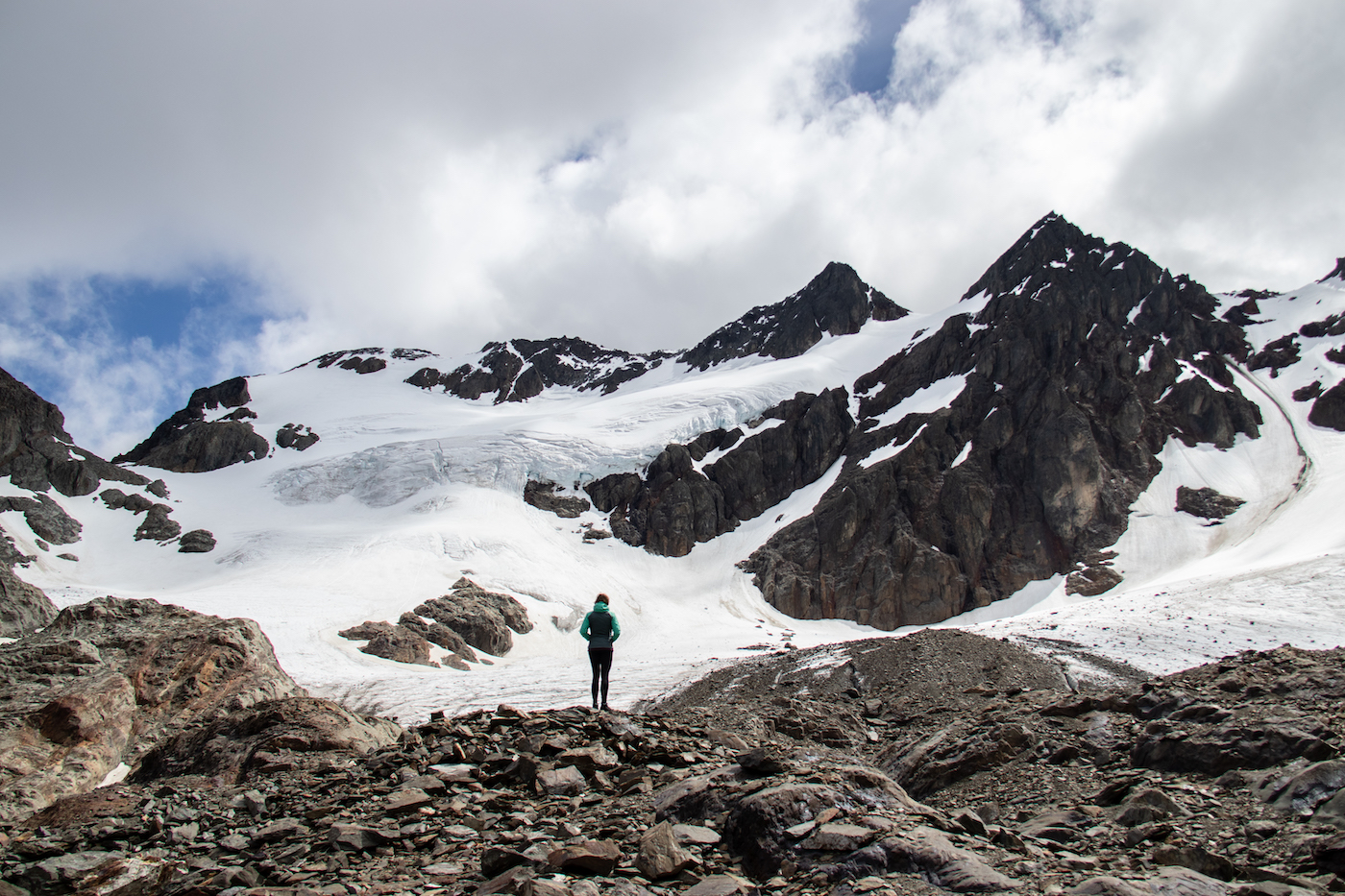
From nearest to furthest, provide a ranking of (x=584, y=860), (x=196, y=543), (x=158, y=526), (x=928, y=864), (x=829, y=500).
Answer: (x=928, y=864)
(x=584, y=860)
(x=196, y=543)
(x=158, y=526)
(x=829, y=500)

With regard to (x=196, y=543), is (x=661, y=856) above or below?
below

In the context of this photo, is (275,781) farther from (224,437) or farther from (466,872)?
(224,437)

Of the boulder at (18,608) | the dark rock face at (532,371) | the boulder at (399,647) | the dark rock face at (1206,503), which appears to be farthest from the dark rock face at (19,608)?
the dark rock face at (532,371)

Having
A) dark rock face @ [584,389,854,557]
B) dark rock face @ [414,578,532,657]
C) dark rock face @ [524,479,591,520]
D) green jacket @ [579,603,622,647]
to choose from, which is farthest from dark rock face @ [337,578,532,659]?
green jacket @ [579,603,622,647]

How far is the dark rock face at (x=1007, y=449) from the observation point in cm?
6569

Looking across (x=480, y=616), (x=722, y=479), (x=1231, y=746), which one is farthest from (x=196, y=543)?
(x=1231, y=746)

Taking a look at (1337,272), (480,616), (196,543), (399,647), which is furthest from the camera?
(1337,272)

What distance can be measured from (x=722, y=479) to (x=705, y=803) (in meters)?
76.8

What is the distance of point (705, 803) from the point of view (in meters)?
6.71

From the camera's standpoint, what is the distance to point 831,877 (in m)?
5.25

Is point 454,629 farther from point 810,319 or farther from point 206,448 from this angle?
point 810,319

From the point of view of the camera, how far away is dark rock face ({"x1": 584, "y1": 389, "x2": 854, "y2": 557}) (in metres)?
76.6

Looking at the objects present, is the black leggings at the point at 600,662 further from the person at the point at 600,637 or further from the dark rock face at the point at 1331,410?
the dark rock face at the point at 1331,410

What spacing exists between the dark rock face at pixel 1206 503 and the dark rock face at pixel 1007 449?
402 cm
